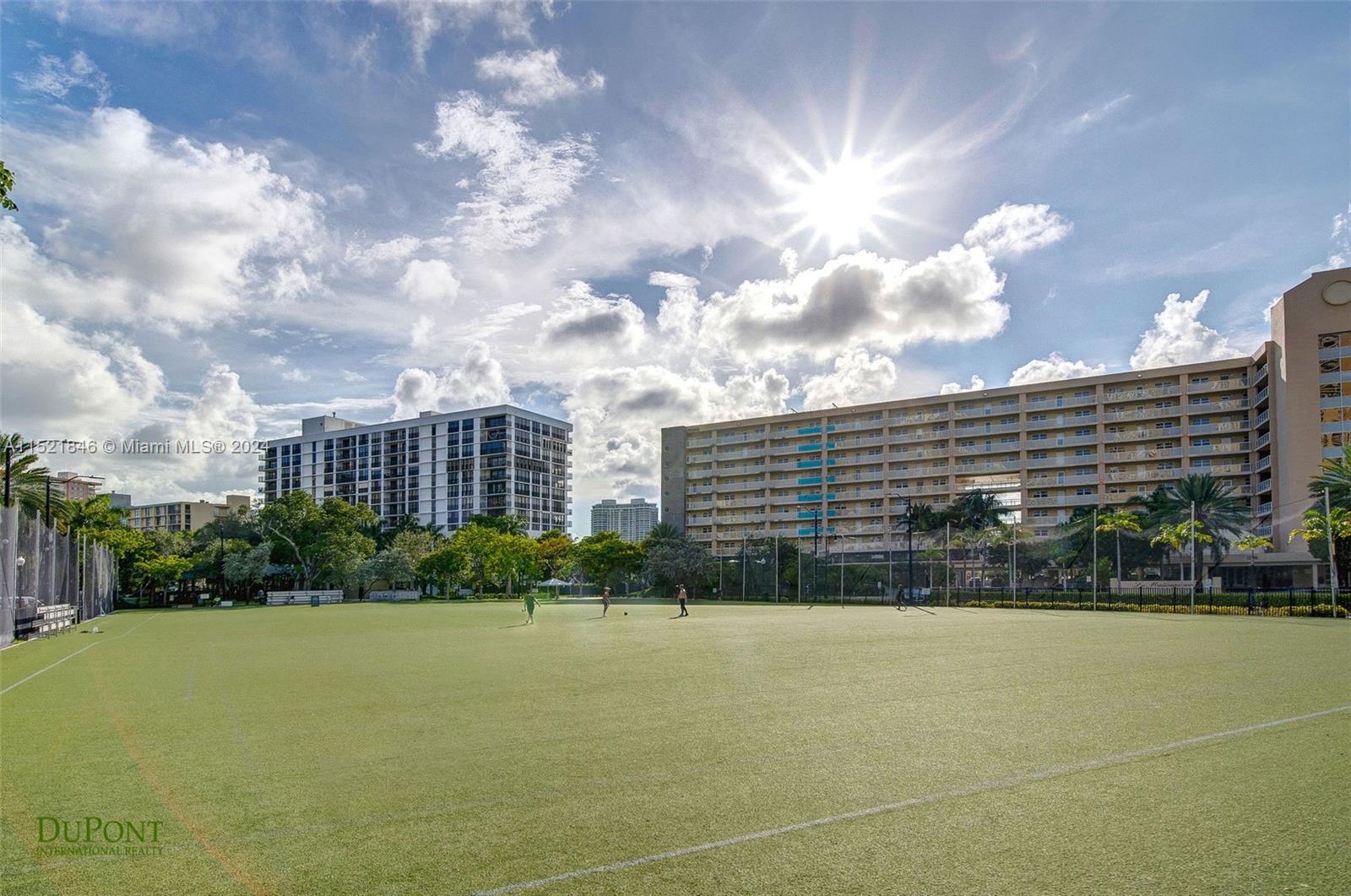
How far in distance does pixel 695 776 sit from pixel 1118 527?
5717cm

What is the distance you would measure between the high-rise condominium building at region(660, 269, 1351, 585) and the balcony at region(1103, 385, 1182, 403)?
0.40 ft

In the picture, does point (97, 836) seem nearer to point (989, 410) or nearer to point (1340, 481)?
point (1340, 481)

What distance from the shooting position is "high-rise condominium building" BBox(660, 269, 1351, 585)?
258 ft

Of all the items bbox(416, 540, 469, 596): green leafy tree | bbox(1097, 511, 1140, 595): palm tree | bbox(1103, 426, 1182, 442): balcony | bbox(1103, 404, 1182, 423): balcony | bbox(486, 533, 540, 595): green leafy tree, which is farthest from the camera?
bbox(1103, 404, 1182, 423): balcony

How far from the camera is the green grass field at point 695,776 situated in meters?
5.89

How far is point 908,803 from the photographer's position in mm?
Answer: 7348

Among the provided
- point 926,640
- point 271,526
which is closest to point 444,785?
point 926,640

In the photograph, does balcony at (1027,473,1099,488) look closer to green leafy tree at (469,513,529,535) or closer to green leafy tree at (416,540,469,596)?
green leafy tree at (416,540,469,596)

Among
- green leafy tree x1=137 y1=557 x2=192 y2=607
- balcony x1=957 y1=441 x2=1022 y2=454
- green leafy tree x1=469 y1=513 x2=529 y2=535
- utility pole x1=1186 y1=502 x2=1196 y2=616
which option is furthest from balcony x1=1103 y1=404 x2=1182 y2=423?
green leafy tree x1=137 y1=557 x2=192 y2=607

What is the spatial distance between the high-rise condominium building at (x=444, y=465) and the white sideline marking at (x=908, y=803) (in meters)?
152

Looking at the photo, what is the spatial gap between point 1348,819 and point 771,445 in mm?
116474

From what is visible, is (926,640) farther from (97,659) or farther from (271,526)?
(271,526)

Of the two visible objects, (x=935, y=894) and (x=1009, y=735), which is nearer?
(x=935, y=894)

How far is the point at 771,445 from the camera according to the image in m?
123
